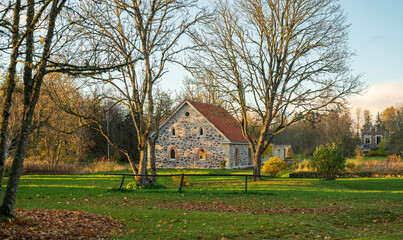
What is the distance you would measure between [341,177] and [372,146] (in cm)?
5547

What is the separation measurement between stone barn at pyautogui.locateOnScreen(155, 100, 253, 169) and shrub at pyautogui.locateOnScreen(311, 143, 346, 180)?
1248cm

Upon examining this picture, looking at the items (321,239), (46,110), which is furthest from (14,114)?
(321,239)

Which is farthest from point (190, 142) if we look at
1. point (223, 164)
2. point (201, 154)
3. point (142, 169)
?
point (142, 169)

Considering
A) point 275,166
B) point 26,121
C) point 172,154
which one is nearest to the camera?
point 26,121

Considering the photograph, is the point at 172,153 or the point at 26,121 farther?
the point at 172,153

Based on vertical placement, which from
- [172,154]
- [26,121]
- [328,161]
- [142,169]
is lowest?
[142,169]

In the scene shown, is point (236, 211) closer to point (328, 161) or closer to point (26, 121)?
point (26, 121)

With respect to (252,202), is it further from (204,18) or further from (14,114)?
(14,114)

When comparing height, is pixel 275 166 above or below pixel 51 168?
above

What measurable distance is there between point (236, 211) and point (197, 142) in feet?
83.7

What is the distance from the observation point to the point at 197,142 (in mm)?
37219

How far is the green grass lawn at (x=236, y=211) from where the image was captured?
8.41 meters

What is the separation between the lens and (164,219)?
9.88 meters

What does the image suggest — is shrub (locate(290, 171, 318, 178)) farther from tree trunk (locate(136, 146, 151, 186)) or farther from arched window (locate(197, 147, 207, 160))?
tree trunk (locate(136, 146, 151, 186))
